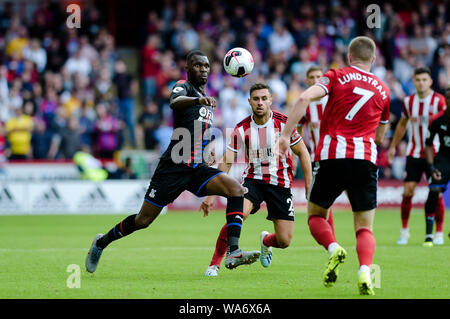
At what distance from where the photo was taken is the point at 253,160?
31.4 feet

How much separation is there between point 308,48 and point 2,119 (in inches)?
354

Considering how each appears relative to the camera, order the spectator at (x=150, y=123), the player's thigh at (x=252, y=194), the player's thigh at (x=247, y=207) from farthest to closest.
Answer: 1. the spectator at (x=150, y=123)
2. the player's thigh at (x=252, y=194)
3. the player's thigh at (x=247, y=207)

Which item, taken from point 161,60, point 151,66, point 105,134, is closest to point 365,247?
point 105,134

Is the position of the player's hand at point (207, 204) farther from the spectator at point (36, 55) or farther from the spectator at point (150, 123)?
the spectator at point (36, 55)

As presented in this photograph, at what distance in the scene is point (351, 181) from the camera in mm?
7488

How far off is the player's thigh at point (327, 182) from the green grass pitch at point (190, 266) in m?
0.86

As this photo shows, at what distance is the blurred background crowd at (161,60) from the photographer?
2188 cm

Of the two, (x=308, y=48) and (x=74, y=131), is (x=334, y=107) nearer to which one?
(x=74, y=131)

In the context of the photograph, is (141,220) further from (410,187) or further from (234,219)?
(410,187)

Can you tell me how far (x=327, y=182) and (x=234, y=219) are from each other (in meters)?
1.54
